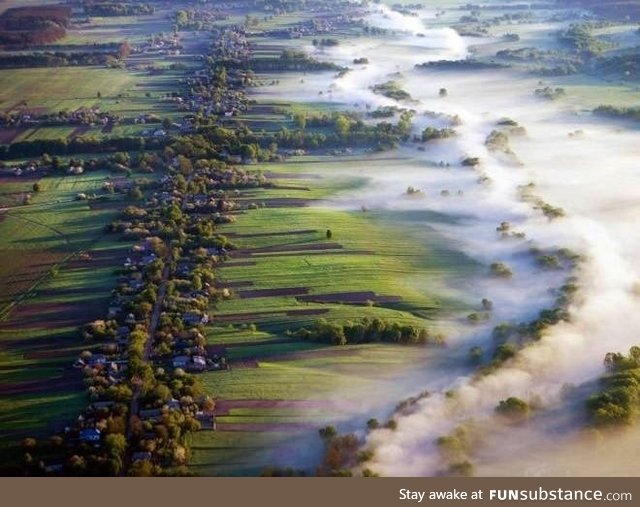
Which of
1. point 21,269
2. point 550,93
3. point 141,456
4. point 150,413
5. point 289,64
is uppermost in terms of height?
point 289,64

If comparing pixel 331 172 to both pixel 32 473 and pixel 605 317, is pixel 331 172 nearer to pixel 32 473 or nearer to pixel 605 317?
pixel 605 317

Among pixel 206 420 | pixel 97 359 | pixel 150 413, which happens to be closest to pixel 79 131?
pixel 97 359

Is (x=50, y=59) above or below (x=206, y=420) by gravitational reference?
above

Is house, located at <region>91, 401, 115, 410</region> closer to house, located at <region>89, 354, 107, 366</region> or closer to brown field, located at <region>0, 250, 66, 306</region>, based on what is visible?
house, located at <region>89, 354, 107, 366</region>

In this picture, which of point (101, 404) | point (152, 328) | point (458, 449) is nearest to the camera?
point (458, 449)

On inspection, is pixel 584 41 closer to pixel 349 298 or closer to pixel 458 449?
pixel 349 298

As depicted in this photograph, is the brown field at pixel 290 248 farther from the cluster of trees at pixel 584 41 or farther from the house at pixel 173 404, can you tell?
the cluster of trees at pixel 584 41

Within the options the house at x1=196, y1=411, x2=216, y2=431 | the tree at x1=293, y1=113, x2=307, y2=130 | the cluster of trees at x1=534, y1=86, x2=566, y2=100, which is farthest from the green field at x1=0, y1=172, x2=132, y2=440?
the cluster of trees at x1=534, y1=86, x2=566, y2=100
